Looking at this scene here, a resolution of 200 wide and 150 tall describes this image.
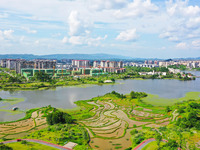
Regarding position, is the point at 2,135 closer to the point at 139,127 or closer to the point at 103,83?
the point at 139,127

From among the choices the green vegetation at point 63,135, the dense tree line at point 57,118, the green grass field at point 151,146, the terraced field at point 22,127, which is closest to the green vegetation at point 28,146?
the green vegetation at point 63,135

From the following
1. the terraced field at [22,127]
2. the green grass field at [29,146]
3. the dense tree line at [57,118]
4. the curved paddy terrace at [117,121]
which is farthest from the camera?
the dense tree line at [57,118]

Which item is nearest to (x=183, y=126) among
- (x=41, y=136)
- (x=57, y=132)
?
(x=57, y=132)

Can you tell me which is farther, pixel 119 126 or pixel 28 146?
pixel 119 126

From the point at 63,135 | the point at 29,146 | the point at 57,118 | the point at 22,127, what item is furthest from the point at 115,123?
the point at 22,127

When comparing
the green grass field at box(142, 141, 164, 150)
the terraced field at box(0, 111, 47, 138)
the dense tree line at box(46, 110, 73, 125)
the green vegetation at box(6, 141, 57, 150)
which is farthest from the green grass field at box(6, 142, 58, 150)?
the green grass field at box(142, 141, 164, 150)

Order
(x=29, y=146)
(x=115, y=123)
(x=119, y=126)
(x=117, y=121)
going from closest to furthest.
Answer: (x=29, y=146) → (x=119, y=126) → (x=115, y=123) → (x=117, y=121)

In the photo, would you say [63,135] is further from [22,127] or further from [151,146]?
[151,146]

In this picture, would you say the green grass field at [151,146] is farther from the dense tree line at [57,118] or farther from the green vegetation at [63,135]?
the dense tree line at [57,118]
